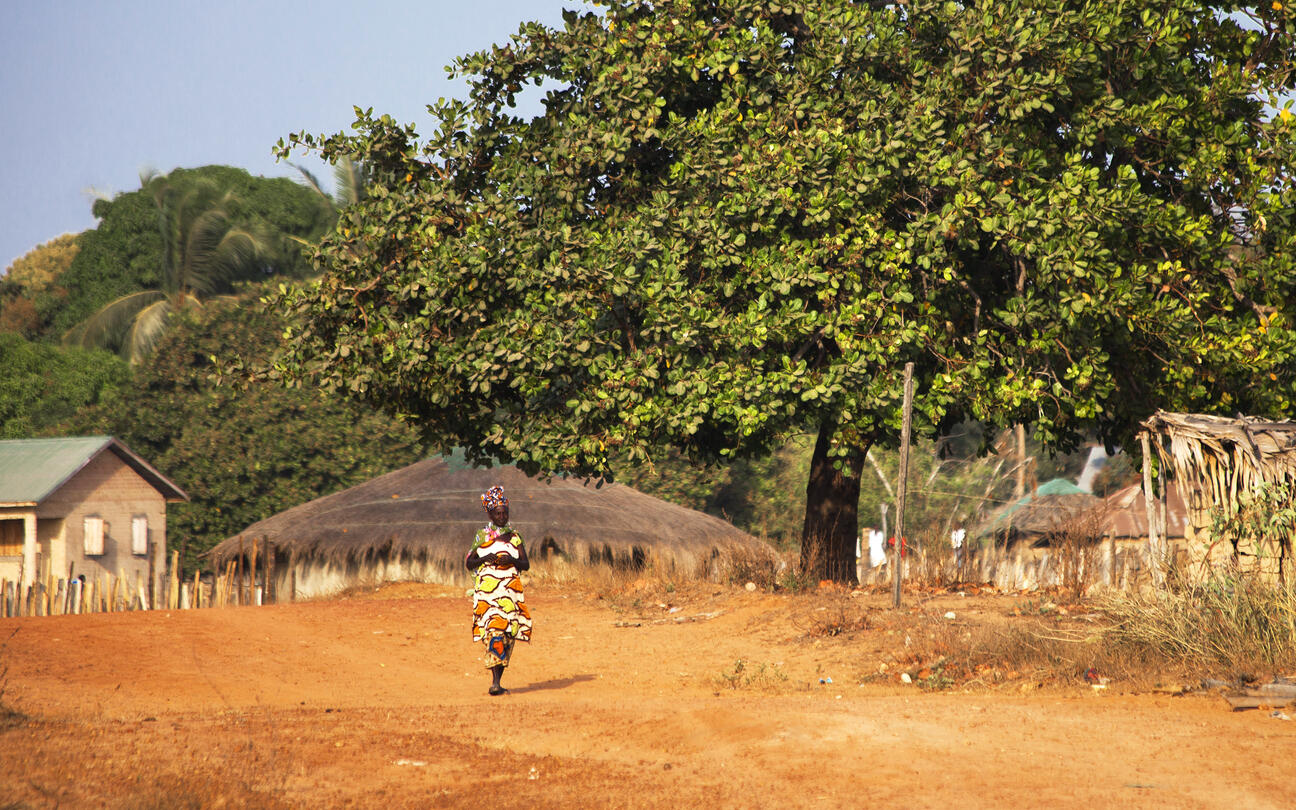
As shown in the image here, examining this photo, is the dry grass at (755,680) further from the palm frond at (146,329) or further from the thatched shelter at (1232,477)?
the palm frond at (146,329)

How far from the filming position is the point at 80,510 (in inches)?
1027

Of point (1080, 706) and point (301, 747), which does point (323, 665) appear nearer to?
point (301, 747)

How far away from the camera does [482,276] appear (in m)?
11.8

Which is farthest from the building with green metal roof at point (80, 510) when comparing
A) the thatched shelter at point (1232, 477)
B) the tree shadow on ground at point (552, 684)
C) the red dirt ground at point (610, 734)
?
the thatched shelter at point (1232, 477)

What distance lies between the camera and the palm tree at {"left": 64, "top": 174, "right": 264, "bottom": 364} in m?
35.1

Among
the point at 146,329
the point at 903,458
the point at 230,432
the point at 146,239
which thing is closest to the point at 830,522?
the point at 903,458

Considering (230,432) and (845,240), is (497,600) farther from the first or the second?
(230,432)

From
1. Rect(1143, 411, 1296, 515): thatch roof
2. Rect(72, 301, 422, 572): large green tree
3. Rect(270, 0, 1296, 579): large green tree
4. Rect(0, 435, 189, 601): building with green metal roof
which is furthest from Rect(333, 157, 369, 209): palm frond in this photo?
Rect(1143, 411, 1296, 515): thatch roof

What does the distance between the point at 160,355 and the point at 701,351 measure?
23.1m

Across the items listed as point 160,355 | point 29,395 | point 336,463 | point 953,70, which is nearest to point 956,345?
point 953,70

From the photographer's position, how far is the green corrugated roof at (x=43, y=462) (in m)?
24.0

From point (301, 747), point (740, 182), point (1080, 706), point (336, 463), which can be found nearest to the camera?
point (301, 747)

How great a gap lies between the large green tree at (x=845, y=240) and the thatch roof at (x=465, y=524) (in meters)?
7.17

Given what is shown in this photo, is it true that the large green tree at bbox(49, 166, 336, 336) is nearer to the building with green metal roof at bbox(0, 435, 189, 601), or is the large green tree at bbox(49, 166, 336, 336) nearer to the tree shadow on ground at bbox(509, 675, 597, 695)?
the building with green metal roof at bbox(0, 435, 189, 601)
